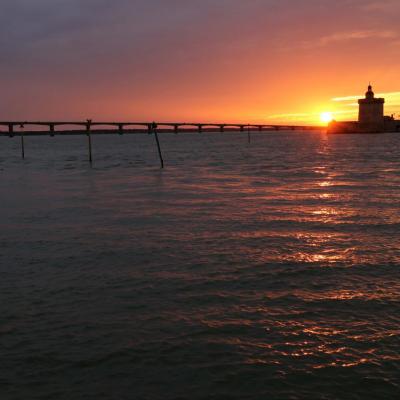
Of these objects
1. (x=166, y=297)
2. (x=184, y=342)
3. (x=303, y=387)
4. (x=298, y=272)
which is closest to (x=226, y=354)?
(x=184, y=342)

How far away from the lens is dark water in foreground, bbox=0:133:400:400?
24.4 ft

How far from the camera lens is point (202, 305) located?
1059cm

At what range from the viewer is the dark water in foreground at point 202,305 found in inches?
293

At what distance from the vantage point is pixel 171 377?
296 inches

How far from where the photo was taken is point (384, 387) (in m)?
7.13

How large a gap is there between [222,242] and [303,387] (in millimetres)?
9503

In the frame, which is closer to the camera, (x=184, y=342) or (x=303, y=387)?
(x=303, y=387)

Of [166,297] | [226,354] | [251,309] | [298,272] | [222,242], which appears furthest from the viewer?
[222,242]

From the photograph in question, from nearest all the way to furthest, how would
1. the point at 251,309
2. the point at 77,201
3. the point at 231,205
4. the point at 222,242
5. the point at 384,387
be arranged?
1. the point at 384,387
2. the point at 251,309
3. the point at 222,242
4. the point at 231,205
5. the point at 77,201

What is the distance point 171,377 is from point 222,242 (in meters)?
9.23

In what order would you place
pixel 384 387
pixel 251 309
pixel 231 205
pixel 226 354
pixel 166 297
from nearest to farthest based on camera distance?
1. pixel 384 387
2. pixel 226 354
3. pixel 251 309
4. pixel 166 297
5. pixel 231 205

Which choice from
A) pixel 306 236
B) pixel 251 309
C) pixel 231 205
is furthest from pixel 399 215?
pixel 251 309

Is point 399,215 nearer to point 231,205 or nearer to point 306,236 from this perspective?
point 306,236

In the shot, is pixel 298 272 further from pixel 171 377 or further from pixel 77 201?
pixel 77 201
